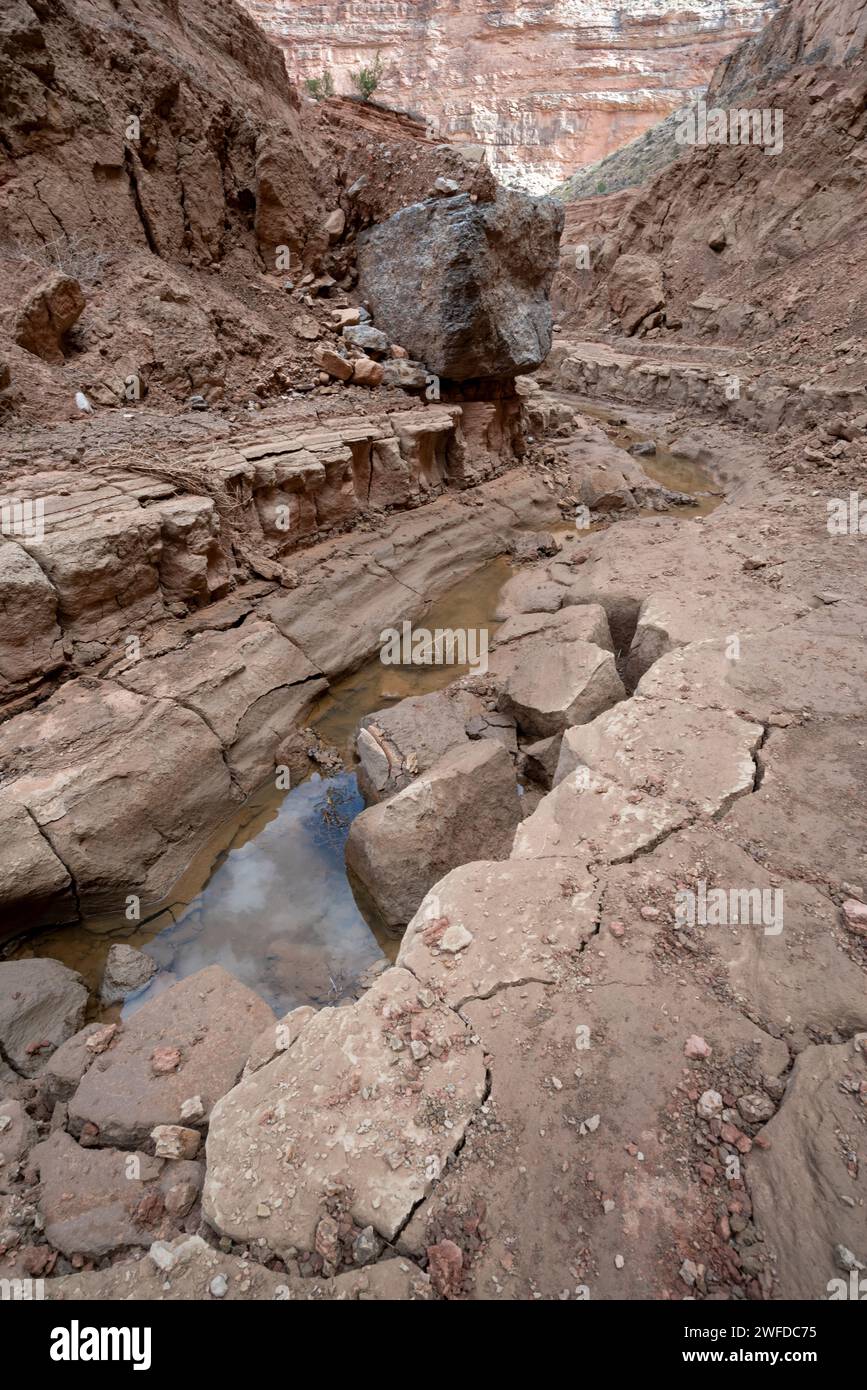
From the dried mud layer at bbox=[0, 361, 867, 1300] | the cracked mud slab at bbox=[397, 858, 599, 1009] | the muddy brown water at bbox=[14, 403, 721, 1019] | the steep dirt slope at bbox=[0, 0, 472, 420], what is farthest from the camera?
the steep dirt slope at bbox=[0, 0, 472, 420]

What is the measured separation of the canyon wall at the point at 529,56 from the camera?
3612 cm

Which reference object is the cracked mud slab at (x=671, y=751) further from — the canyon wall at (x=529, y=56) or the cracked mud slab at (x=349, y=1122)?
the canyon wall at (x=529, y=56)

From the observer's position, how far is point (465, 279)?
23.6ft

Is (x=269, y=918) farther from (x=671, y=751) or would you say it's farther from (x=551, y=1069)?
(x=671, y=751)

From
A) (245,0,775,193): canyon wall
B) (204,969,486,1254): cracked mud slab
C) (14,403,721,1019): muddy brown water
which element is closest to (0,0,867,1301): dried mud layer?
(204,969,486,1254): cracked mud slab

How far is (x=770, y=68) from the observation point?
1477 centimetres

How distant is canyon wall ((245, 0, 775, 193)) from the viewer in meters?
36.1

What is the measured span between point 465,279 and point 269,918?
23.5 ft

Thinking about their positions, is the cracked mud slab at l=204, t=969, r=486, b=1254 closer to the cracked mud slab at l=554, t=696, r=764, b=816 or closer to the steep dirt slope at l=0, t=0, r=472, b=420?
the cracked mud slab at l=554, t=696, r=764, b=816

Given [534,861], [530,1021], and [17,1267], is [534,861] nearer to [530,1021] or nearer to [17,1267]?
[530,1021]

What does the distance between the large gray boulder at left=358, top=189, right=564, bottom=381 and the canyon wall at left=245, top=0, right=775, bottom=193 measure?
38594 millimetres

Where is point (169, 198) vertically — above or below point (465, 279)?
above

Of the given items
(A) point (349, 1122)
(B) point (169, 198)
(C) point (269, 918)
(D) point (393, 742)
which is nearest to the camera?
(A) point (349, 1122)

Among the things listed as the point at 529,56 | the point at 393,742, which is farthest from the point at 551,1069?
the point at 529,56
